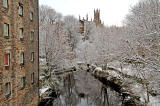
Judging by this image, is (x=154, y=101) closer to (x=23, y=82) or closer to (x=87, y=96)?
(x=87, y=96)

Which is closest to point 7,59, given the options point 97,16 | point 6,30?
point 6,30

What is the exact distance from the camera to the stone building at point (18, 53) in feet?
28.0

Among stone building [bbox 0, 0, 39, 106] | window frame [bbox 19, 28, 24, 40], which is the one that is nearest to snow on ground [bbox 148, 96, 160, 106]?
stone building [bbox 0, 0, 39, 106]

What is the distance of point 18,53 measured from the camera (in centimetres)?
1043

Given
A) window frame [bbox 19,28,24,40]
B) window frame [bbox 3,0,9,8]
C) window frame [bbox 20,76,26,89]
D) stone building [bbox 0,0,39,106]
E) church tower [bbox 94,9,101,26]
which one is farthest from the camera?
church tower [bbox 94,9,101,26]

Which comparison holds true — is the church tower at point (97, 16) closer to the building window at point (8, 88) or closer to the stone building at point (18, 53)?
the stone building at point (18, 53)

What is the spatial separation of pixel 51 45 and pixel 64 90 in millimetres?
6932

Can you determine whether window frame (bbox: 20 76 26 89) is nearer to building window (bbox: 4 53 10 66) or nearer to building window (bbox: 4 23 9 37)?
building window (bbox: 4 53 10 66)

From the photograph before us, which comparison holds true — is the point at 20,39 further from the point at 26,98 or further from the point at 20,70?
the point at 26,98

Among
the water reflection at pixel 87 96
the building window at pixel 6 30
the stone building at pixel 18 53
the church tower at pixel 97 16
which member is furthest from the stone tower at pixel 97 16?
the building window at pixel 6 30

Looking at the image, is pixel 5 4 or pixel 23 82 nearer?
pixel 5 4

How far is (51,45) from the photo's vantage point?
1969 centimetres

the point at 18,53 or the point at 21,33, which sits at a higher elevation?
the point at 21,33

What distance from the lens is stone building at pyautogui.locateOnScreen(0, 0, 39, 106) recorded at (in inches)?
336
